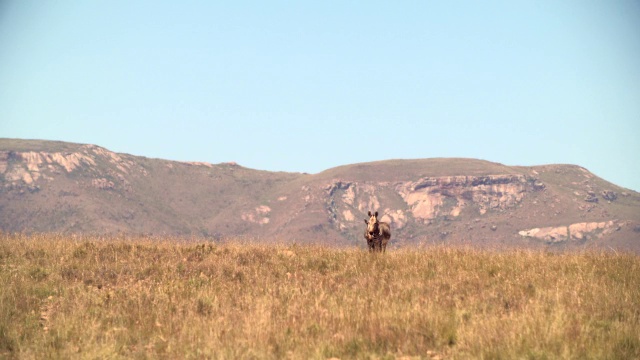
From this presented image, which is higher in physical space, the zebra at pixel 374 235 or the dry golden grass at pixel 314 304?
the zebra at pixel 374 235

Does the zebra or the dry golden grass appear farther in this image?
the zebra

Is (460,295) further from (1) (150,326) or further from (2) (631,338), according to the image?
(1) (150,326)

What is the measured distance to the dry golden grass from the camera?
431 inches

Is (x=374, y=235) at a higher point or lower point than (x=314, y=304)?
higher

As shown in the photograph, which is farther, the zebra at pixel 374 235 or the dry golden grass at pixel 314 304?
the zebra at pixel 374 235

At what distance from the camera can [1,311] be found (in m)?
12.9

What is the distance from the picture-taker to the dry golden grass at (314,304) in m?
11.0

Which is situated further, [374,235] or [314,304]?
[374,235]

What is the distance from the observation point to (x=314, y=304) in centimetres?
1341

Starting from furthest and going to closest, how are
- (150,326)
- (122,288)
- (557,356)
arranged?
(122,288) → (150,326) → (557,356)

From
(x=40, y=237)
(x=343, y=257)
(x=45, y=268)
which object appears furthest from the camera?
(x=40, y=237)

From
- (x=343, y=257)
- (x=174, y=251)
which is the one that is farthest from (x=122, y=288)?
(x=343, y=257)

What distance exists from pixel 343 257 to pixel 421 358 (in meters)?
8.42

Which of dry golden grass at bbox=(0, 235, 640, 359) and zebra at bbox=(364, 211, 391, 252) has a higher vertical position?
zebra at bbox=(364, 211, 391, 252)
